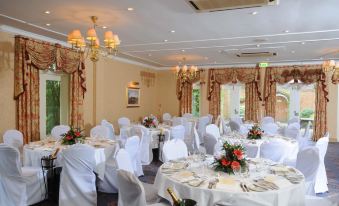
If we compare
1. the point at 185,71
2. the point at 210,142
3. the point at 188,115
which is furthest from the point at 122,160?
the point at 188,115

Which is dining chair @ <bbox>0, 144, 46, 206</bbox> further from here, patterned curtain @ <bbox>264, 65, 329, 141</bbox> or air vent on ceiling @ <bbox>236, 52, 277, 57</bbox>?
patterned curtain @ <bbox>264, 65, 329, 141</bbox>

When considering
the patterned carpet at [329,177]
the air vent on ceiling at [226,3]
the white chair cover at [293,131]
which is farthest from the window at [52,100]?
the white chair cover at [293,131]

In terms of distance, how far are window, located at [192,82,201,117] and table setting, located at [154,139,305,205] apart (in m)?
8.59

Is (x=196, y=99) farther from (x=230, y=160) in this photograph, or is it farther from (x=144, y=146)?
(x=230, y=160)

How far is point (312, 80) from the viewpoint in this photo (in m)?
10.5

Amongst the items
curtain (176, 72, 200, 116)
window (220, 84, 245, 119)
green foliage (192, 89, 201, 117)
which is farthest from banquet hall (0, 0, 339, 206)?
green foliage (192, 89, 201, 117)

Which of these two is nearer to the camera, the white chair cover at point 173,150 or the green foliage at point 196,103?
the white chair cover at point 173,150

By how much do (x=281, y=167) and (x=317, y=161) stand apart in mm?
631

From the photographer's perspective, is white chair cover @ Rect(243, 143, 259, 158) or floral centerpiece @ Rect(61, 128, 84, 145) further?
white chair cover @ Rect(243, 143, 259, 158)

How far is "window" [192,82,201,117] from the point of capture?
12.1 metres

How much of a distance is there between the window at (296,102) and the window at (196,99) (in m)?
3.18

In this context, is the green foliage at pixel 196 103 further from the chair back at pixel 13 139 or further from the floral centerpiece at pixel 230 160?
the floral centerpiece at pixel 230 160

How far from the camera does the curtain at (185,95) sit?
473 inches

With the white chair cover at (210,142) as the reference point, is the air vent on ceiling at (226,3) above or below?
above
